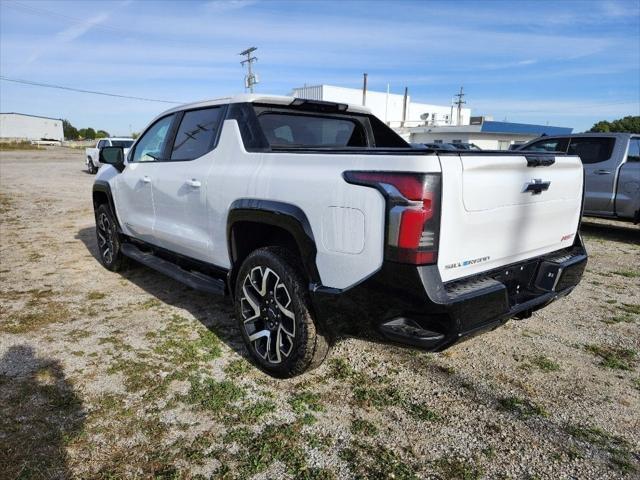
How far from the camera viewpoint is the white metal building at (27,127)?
10220cm

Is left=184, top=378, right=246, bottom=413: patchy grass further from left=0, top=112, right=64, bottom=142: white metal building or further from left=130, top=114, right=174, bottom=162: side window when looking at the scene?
left=0, top=112, right=64, bottom=142: white metal building

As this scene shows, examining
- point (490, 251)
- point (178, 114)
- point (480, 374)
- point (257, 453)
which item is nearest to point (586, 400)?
point (480, 374)

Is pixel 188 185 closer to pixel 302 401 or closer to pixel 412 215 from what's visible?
pixel 302 401

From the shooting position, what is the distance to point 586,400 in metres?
2.89

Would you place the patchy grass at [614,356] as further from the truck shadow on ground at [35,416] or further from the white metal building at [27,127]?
the white metal building at [27,127]

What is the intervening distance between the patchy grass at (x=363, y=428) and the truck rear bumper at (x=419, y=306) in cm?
53

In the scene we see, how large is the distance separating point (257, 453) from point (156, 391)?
934mm

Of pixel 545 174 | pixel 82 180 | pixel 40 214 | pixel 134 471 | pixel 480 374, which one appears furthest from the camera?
pixel 82 180

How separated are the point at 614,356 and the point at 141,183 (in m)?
4.36

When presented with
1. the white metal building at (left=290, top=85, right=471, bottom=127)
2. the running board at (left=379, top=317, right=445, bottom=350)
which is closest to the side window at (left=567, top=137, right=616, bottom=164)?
the running board at (left=379, top=317, right=445, bottom=350)

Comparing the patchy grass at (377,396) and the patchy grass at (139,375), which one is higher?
the patchy grass at (377,396)

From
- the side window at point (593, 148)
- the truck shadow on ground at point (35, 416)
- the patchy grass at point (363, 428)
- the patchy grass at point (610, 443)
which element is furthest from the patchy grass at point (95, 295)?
the side window at point (593, 148)

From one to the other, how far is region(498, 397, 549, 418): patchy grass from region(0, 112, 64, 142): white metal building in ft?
385

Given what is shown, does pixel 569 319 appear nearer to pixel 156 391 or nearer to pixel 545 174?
pixel 545 174
